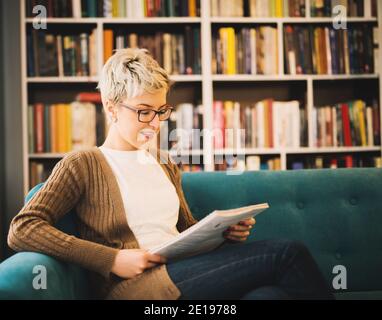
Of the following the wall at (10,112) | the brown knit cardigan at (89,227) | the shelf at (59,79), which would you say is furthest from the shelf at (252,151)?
the brown knit cardigan at (89,227)

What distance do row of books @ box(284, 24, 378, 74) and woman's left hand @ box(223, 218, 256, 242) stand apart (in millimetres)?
1567

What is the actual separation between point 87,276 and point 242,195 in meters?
0.55

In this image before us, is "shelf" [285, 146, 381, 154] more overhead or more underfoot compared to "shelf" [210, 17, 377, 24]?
more underfoot

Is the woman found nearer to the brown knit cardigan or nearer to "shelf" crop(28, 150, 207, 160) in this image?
the brown knit cardigan

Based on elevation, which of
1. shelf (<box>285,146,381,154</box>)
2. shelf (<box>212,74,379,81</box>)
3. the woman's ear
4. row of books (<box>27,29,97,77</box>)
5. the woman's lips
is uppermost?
row of books (<box>27,29,97,77</box>)

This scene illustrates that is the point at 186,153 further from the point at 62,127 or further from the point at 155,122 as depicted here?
the point at 155,122

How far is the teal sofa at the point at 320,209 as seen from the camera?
149 centimetres

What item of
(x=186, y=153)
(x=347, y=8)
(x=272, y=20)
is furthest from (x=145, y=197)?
(x=347, y=8)

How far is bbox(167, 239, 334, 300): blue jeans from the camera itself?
103 centimetres

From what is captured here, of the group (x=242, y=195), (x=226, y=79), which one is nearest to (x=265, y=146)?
(x=226, y=79)

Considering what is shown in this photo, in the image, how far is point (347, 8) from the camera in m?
2.64

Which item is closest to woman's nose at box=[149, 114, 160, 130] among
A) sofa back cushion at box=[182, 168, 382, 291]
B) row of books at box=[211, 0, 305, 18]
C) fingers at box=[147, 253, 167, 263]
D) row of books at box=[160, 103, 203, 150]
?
sofa back cushion at box=[182, 168, 382, 291]

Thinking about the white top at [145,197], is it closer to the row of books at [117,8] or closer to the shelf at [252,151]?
the shelf at [252,151]
